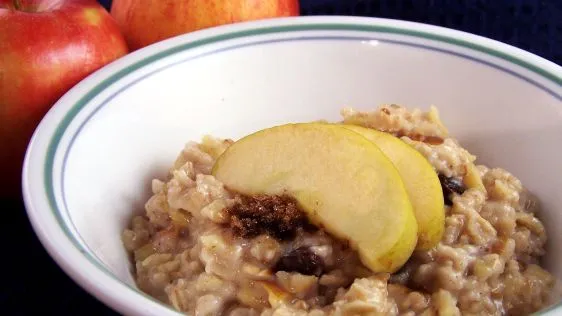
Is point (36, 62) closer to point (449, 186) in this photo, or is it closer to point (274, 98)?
point (274, 98)

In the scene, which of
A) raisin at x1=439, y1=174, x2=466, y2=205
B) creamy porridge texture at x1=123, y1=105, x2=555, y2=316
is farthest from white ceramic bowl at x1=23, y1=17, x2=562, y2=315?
raisin at x1=439, y1=174, x2=466, y2=205

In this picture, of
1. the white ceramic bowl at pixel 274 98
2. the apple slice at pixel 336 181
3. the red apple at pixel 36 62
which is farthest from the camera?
the red apple at pixel 36 62

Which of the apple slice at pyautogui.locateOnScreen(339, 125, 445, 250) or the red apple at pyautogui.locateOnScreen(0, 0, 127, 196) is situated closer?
the apple slice at pyautogui.locateOnScreen(339, 125, 445, 250)

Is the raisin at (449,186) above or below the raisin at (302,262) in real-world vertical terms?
above

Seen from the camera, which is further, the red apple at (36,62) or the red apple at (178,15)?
the red apple at (178,15)

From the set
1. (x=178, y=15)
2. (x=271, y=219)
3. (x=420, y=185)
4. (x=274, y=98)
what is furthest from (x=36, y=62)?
(x=420, y=185)

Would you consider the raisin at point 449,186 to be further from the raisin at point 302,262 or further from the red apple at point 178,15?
the red apple at point 178,15

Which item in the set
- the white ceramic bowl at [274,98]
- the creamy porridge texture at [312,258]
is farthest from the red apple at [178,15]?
the creamy porridge texture at [312,258]

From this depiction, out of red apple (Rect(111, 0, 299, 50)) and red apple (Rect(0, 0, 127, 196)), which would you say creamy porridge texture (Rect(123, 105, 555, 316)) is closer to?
red apple (Rect(0, 0, 127, 196))
